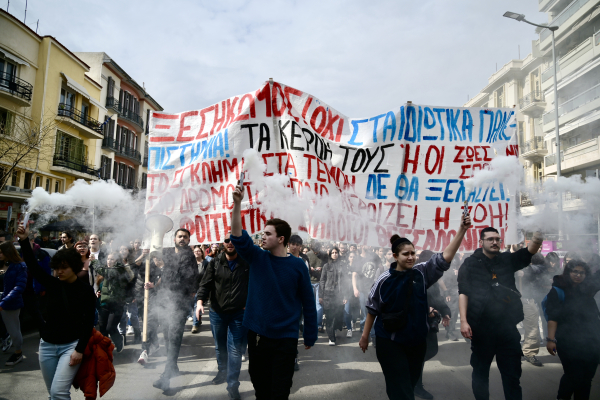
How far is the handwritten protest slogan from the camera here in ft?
15.8

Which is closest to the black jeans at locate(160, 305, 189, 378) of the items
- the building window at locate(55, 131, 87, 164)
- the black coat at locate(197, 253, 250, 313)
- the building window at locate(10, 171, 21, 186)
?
the black coat at locate(197, 253, 250, 313)

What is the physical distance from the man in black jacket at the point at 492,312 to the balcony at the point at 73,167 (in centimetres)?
2615

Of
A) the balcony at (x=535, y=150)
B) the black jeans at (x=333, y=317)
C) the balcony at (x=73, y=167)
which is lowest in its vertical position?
the black jeans at (x=333, y=317)

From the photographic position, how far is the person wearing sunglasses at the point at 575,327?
400 centimetres

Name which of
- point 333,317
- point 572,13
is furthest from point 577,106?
point 333,317

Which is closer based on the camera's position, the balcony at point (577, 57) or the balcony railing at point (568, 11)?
the balcony railing at point (568, 11)

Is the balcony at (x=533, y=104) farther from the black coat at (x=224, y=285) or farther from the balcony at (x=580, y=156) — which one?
the black coat at (x=224, y=285)

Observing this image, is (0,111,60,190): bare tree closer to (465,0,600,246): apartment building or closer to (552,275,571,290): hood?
(552,275,571,290): hood

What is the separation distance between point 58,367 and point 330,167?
11.2 feet

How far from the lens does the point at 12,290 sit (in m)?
5.42

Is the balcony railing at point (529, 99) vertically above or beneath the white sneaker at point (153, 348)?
above

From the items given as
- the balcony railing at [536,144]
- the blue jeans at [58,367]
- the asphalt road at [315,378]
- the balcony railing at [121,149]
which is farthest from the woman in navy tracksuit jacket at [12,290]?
the balcony railing at [121,149]

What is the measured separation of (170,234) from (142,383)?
1812mm

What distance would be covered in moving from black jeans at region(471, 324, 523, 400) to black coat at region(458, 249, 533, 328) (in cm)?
9
